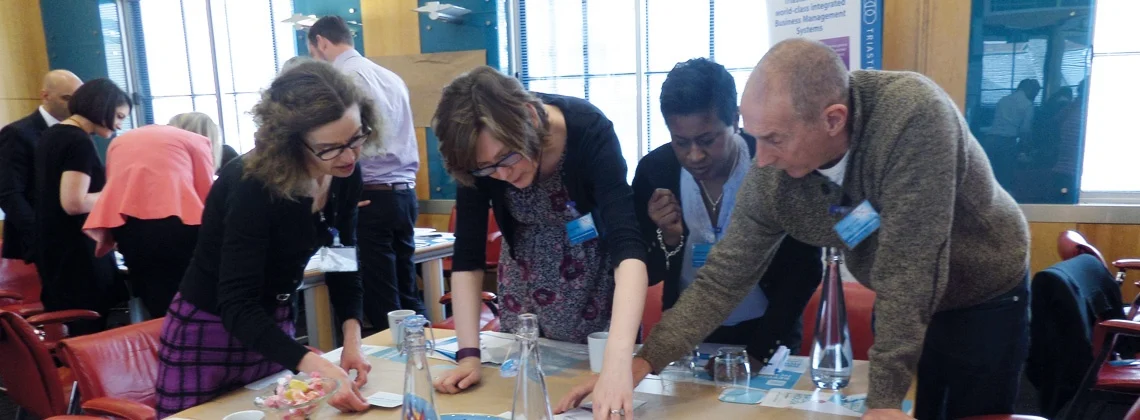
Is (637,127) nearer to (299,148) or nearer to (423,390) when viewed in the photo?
(299,148)

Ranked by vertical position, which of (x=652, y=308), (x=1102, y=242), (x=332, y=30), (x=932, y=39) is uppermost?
(x=332, y=30)

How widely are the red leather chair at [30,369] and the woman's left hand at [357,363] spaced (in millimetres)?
1015

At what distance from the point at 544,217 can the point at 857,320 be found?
925 millimetres

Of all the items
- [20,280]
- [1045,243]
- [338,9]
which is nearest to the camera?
[1045,243]

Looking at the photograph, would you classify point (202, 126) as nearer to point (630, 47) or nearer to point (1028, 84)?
point (630, 47)

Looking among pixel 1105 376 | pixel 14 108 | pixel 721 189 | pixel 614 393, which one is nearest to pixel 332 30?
pixel 721 189

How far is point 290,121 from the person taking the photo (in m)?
1.39

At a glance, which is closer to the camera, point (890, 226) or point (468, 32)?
point (890, 226)

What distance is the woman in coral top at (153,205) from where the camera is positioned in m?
2.56

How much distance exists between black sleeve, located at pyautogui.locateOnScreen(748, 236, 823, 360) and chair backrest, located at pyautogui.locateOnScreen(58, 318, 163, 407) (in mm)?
1442

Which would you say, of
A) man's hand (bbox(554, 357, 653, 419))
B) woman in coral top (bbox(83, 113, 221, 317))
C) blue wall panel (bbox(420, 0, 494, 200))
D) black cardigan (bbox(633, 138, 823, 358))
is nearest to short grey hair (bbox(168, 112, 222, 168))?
woman in coral top (bbox(83, 113, 221, 317))

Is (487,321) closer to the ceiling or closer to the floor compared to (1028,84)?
closer to the floor

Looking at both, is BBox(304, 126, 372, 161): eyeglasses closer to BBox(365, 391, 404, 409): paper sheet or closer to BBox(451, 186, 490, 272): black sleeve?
BBox(451, 186, 490, 272): black sleeve

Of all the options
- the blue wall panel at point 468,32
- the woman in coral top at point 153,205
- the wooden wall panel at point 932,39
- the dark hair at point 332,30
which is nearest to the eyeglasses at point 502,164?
the woman in coral top at point 153,205
